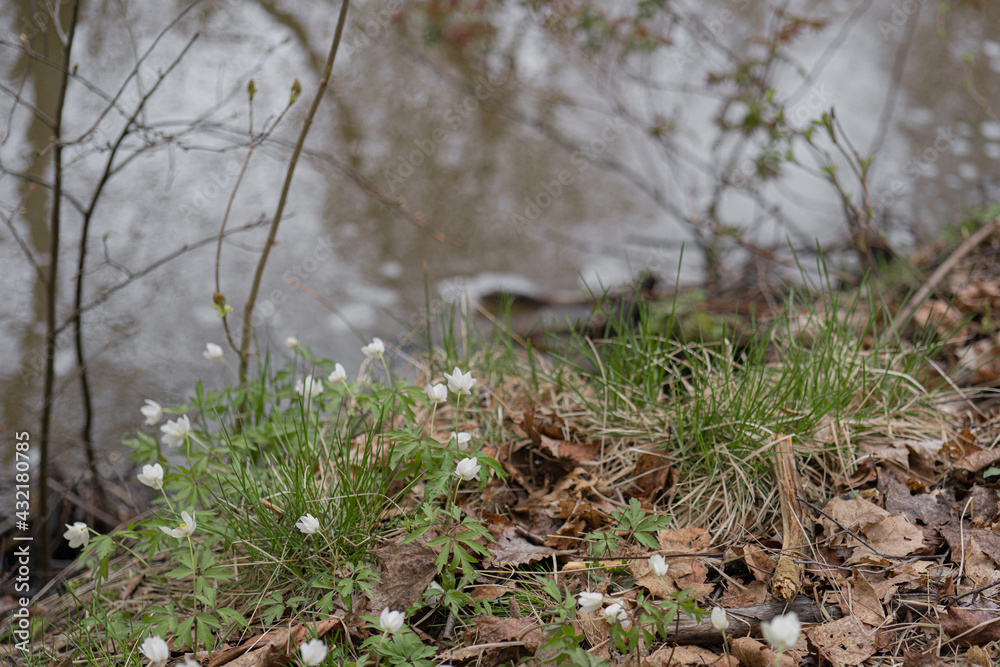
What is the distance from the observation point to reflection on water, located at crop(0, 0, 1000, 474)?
4.02 m

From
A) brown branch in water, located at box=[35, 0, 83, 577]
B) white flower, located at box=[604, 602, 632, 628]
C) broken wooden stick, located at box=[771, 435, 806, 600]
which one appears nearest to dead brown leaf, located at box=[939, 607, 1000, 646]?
broken wooden stick, located at box=[771, 435, 806, 600]

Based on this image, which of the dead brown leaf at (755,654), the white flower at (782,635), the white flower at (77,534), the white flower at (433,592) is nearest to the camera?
the white flower at (782,635)

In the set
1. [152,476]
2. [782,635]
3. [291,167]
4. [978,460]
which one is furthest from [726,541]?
[291,167]

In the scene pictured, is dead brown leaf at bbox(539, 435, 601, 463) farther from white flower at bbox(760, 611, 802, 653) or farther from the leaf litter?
white flower at bbox(760, 611, 802, 653)

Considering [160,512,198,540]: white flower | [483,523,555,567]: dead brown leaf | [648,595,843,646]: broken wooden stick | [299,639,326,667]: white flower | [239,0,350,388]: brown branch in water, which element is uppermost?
[239,0,350,388]: brown branch in water

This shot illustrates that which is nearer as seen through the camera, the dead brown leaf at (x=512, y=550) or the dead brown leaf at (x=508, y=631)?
the dead brown leaf at (x=508, y=631)

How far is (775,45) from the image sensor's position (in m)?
3.96

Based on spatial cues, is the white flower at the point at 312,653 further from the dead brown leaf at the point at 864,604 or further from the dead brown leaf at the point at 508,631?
the dead brown leaf at the point at 864,604

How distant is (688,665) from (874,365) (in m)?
1.42

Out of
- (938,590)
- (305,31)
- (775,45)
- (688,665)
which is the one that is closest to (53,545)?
(688,665)

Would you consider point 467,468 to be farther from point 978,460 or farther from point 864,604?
point 978,460

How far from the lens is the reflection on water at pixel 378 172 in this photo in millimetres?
4023

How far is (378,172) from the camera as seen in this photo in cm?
546

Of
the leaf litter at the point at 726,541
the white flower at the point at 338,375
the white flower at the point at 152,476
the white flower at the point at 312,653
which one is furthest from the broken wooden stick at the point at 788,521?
the white flower at the point at 152,476
